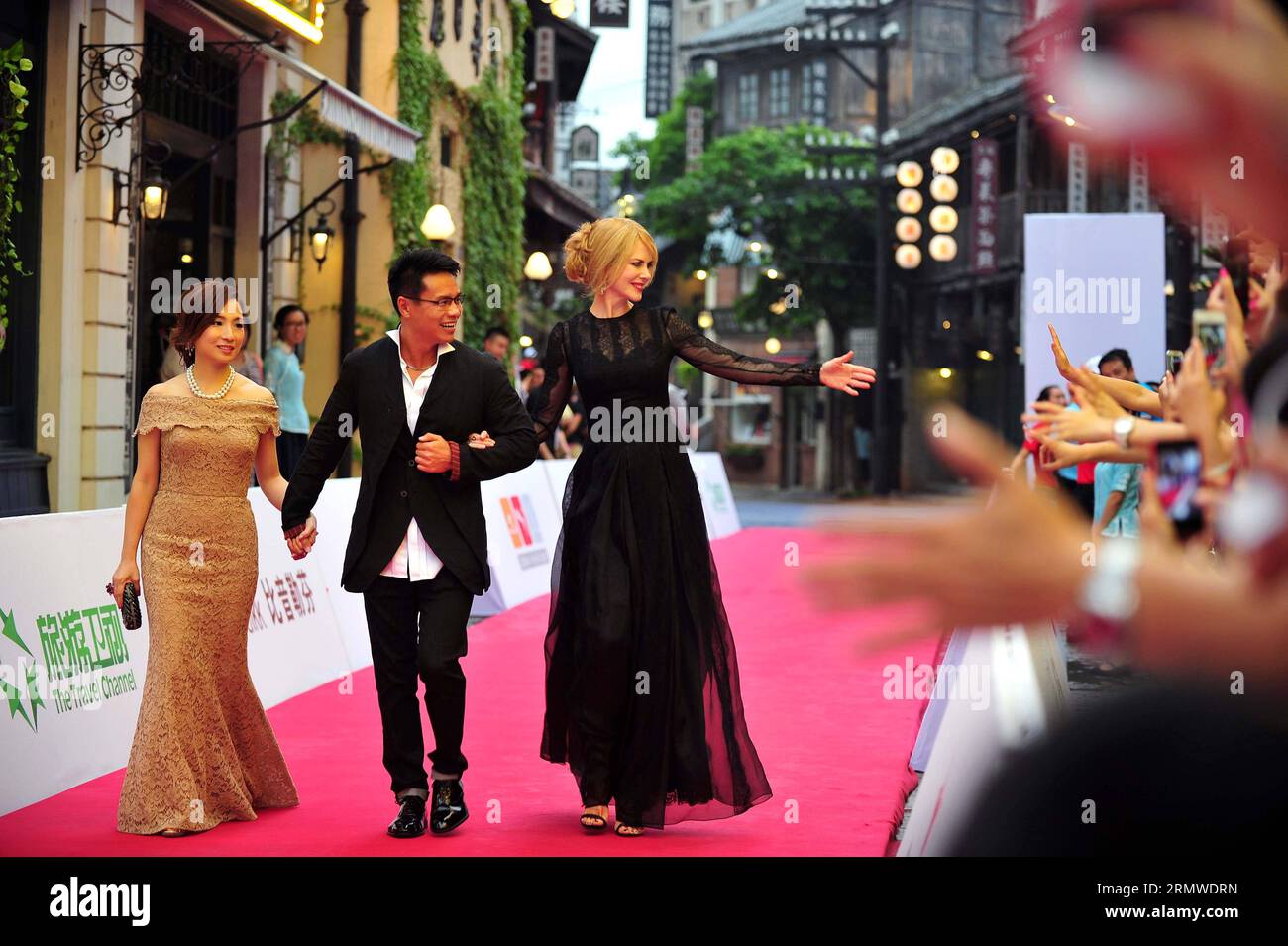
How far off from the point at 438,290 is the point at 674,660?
1.55 metres

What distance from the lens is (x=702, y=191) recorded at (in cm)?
4494

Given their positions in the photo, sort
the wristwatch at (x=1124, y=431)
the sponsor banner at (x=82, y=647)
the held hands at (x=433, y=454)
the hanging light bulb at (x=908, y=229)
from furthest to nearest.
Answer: the hanging light bulb at (x=908, y=229) < the sponsor banner at (x=82, y=647) < the held hands at (x=433, y=454) < the wristwatch at (x=1124, y=431)

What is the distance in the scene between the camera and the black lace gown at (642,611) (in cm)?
567

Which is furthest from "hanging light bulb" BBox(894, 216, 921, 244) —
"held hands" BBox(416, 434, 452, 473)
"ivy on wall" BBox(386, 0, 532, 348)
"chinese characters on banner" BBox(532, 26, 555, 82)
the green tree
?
"held hands" BBox(416, 434, 452, 473)

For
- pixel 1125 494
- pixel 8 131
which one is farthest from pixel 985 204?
pixel 8 131

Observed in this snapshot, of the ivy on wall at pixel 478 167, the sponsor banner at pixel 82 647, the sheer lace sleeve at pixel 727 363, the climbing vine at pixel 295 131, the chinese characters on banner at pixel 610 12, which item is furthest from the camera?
the chinese characters on banner at pixel 610 12

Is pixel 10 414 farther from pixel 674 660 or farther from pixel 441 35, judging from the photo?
pixel 441 35

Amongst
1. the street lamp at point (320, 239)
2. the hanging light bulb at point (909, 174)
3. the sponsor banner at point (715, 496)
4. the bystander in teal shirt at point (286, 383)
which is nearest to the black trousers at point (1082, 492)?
the bystander in teal shirt at point (286, 383)

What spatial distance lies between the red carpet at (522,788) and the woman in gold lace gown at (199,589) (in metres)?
0.15

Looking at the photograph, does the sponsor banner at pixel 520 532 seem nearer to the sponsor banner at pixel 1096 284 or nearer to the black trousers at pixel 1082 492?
the black trousers at pixel 1082 492

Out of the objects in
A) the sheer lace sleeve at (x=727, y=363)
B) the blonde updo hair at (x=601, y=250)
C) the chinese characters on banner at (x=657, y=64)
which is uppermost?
the chinese characters on banner at (x=657, y=64)

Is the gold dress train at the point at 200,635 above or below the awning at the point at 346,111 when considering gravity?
below

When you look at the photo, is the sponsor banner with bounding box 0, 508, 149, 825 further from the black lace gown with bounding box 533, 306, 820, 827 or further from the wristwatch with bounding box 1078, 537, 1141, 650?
the wristwatch with bounding box 1078, 537, 1141, 650

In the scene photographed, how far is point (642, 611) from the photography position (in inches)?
227
